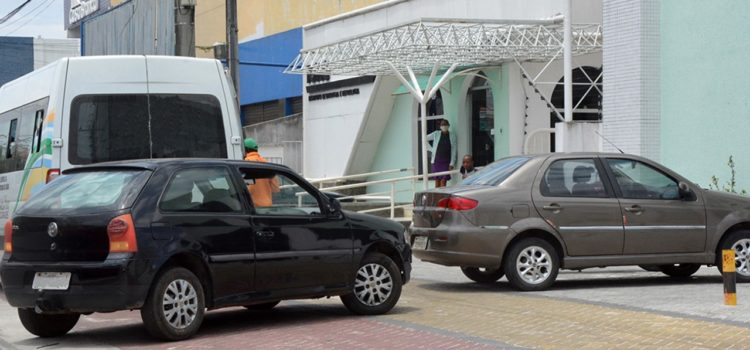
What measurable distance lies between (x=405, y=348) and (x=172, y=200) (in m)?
2.34

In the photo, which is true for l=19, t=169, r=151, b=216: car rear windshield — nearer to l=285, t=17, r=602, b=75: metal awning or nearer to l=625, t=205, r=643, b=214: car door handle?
l=625, t=205, r=643, b=214: car door handle

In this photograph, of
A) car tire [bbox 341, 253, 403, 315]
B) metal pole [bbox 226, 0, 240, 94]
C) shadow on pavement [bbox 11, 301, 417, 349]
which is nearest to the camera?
shadow on pavement [bbox 11, 301, 417, 349]

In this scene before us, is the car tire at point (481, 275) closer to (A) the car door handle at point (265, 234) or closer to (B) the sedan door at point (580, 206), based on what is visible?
(B) the sedan door at point (580, 206)

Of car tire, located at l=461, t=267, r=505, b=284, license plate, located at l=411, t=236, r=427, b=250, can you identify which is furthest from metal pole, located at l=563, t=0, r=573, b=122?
license plate, located at l=411, t=236, r=427, b=250

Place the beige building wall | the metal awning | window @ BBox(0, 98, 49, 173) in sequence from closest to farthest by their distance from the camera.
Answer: window @ BBox(0, 98, 49, 173) < the metal awning < the beige building wall

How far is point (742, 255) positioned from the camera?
13.6m

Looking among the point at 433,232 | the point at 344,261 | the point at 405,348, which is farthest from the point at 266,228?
the point at 433,232

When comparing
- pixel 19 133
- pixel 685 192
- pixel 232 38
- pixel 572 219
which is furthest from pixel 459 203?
pixel 232 38

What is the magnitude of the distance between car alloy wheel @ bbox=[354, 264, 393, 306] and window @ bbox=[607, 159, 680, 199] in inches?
137

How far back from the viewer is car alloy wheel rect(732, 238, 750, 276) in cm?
1352

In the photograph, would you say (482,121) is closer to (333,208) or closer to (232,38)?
(232,38)

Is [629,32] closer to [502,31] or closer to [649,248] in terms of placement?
[502,31]

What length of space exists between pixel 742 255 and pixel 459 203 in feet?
11.1

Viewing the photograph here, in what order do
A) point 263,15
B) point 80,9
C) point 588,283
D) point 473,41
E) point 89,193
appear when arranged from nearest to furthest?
→ point 89,193, point 588,283, point 473,41, point 263,15, point 80,9
